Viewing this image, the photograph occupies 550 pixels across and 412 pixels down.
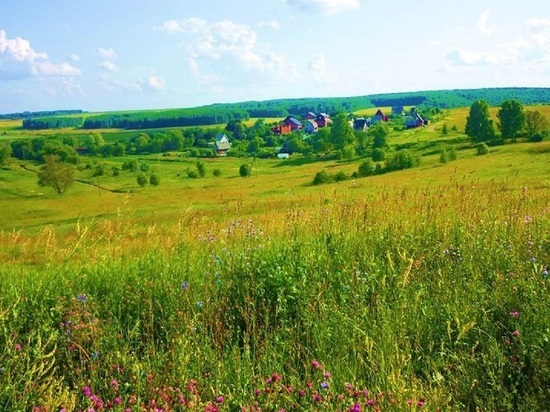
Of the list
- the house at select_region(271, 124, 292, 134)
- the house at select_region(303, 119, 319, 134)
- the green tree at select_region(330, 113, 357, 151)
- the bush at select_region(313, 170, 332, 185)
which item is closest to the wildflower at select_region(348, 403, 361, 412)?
the bush at select_region(313, 170, 332, 185)

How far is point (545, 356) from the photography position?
342cm

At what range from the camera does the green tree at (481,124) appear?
268ft

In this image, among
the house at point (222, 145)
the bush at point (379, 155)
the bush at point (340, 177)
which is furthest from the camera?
the house at point (222, 145)

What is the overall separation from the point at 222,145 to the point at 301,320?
152m

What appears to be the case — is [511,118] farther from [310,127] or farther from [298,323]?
[310,127]

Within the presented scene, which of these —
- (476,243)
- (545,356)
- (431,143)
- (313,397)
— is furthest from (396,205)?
(431,143)

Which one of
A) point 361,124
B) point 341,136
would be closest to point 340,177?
point 341,136

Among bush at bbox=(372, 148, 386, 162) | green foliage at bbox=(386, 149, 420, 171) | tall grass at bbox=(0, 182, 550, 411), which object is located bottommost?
bush at bbox=(372, 148, 386, 162)

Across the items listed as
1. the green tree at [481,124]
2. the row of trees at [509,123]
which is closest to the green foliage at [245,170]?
the green tree at [481,124]

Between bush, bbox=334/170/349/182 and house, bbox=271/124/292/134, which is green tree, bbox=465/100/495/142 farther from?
house, bbox=271/124/292/134

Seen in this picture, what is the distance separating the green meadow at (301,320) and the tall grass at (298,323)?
0.02 meters

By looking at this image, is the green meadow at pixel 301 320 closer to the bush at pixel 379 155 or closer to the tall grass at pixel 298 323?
the tall grass at pixel 298 323

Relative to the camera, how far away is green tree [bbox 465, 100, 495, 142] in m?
81.6

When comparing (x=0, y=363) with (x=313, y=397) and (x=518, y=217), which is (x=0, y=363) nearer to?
(x=313, y=397)
